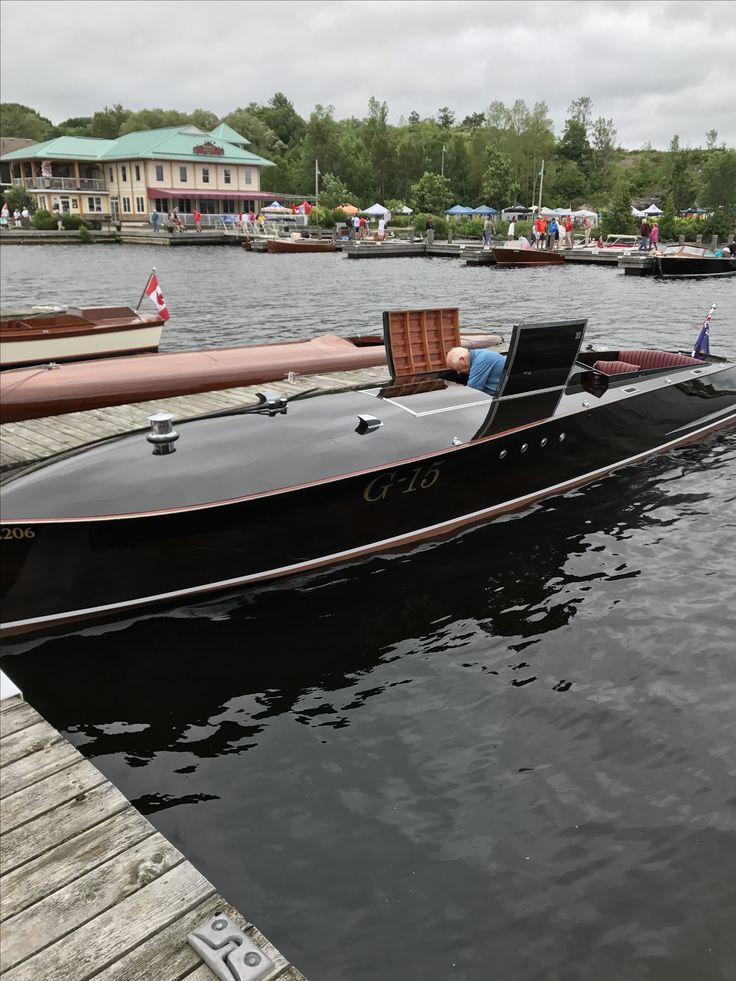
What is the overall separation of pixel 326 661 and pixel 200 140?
300 ft

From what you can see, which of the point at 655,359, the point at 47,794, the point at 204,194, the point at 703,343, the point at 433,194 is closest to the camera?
the point at 47,794

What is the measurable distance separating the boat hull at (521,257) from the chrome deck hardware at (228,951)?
162 feet

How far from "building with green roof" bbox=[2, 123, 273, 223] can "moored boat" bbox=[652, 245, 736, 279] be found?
56563 millimetres

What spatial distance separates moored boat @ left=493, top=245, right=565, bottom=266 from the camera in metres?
48.0

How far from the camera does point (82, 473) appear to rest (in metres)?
6.30

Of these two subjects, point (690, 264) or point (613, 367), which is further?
point (690, 264)

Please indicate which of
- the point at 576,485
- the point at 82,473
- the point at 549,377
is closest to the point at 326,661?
the point at 82,473

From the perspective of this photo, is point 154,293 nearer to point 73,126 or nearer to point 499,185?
point 499,185

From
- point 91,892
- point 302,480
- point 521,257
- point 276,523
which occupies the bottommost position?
point 91,892

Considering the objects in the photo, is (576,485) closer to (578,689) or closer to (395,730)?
(578,689)

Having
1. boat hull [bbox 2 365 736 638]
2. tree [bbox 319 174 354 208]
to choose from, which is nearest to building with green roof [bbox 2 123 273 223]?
tree [bbox 319 174 354 208]

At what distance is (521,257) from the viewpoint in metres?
48.2

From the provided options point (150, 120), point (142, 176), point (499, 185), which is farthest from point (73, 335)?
point (150, 120)

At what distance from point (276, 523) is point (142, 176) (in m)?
85.5
